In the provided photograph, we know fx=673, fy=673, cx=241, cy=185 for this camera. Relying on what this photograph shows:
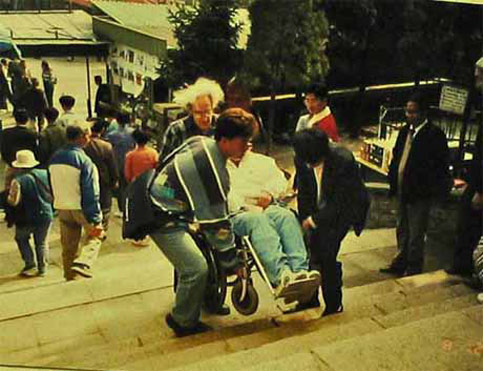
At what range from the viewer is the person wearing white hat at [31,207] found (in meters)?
2.82

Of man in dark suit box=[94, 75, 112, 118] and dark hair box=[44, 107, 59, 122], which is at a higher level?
man in dark suit box=[94, 75, 112, 118]

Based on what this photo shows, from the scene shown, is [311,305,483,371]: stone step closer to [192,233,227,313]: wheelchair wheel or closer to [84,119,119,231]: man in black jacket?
[192,233,227,313]: wheelchair wheel

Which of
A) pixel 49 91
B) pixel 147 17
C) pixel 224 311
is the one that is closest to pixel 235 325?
pixel 224 311

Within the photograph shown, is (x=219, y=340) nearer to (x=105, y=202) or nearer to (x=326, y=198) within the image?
(x=326, y=198)

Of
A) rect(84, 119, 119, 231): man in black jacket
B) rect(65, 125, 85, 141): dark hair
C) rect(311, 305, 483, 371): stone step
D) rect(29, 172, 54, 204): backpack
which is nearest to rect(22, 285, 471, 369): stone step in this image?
rect(311, 305, 483, 371): stone step

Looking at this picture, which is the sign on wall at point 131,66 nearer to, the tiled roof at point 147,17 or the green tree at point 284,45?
the tiled roof at point 147,17

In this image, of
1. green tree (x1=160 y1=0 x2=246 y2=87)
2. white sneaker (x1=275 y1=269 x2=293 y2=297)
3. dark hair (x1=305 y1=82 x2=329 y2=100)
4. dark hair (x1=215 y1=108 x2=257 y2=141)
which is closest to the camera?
dark hair (x1=215 y1=108 x2=257 y2=141)

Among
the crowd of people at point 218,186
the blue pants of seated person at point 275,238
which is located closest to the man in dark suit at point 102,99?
the crowd of people at point 218,186

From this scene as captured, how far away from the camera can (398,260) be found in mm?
3049

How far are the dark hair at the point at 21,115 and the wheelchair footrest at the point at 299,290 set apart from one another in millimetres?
1274

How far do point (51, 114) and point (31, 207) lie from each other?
1.49 ft

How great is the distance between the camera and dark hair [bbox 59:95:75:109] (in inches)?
107

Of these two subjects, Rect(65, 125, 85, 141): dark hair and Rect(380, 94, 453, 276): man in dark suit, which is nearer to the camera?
Rect(65, 125, 85, 141): dark hair

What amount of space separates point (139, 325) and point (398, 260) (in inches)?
48.0
